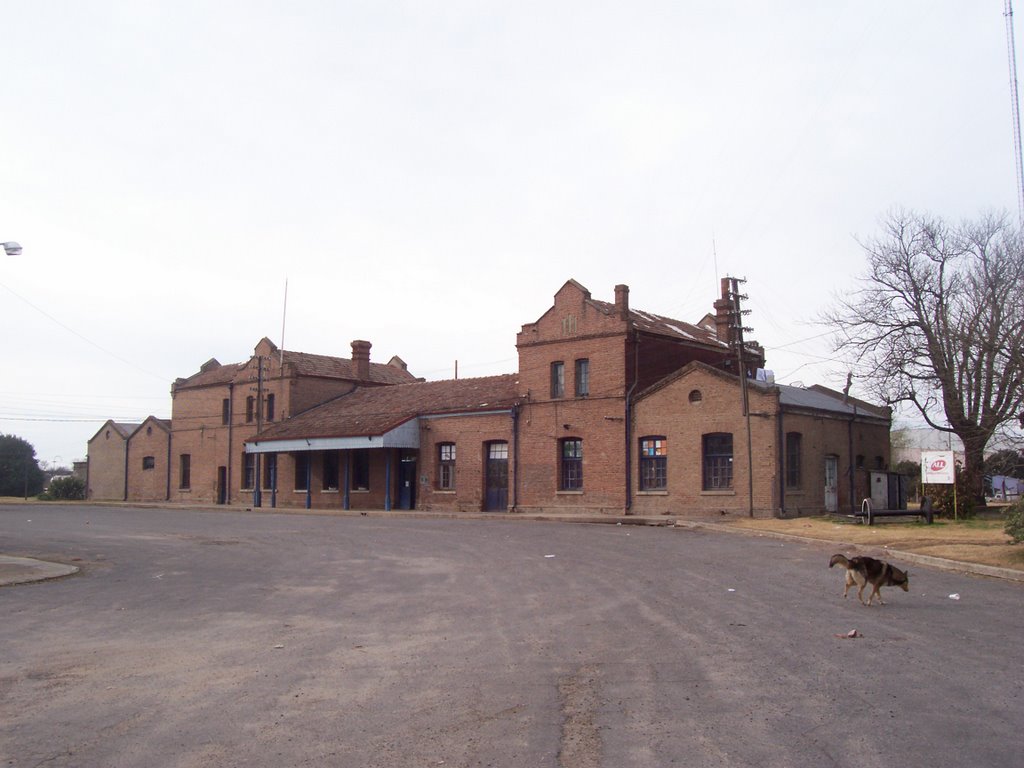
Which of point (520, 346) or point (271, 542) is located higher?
point (520, 346)

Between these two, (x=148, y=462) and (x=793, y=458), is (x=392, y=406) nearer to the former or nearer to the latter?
(x=793, y=458)

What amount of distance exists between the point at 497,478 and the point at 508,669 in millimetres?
31696

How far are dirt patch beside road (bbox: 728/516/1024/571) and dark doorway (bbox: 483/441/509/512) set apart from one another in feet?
41.2

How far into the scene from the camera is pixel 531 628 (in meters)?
10.1

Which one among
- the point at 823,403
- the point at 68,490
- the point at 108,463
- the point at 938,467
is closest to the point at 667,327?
the point at 823,403

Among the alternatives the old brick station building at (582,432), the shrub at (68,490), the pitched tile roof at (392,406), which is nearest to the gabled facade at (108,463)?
the shrub at (68,490)

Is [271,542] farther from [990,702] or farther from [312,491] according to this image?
[312,491]

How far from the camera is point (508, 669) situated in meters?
7.95

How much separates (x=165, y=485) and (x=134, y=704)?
174 feet

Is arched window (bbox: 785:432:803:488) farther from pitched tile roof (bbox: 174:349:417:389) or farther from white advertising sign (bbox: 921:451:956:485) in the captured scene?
pitched tile roof (bbox: 174:349:417:389)

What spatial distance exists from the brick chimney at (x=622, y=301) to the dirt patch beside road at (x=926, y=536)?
34.3ft

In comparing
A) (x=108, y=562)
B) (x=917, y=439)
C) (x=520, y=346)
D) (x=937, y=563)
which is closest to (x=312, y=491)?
(x=520, y=346)

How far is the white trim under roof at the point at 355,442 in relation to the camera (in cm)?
4050

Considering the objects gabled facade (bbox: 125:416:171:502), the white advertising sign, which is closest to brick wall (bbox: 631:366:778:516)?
the white advertising sign
